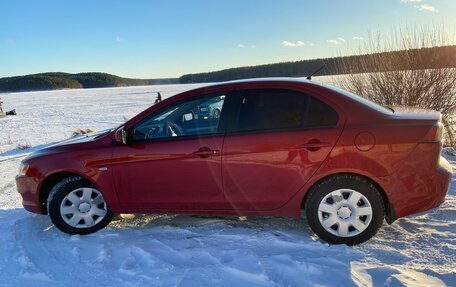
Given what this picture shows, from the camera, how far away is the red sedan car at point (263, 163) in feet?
11.1

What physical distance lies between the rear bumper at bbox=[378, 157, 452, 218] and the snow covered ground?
0.39 m

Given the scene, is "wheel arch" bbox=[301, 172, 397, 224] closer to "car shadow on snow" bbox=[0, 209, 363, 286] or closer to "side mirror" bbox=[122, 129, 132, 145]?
"car shadow on snow" bbox=[0, 209, 363, 286]

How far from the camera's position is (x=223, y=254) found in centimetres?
345

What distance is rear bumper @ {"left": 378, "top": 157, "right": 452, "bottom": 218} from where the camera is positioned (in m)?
3.39

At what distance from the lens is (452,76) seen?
830cm

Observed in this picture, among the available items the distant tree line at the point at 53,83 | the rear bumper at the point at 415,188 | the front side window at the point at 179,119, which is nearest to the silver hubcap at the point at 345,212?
the rear bumper at the point at 415,188

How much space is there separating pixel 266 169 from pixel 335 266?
105 centimetres

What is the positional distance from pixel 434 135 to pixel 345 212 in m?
1.07

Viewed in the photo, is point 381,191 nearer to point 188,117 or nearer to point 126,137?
point 188,117

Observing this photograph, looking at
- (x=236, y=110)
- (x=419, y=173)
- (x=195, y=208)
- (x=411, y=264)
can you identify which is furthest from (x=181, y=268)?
(x=419, y=173)

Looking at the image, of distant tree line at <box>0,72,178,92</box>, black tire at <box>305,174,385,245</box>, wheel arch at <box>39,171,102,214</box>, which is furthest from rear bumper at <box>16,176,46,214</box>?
distant tree line at <box>0,72,178,92</box>

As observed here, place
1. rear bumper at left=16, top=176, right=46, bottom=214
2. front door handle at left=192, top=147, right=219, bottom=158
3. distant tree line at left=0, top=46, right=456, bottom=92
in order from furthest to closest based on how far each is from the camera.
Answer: distant tree line at left=0, top=46, right=456, bottom=92 < rear bumper at left=16, top=176, right=46, bottom=214 < front door handle at left=192, top=147, right=219, bottom=158

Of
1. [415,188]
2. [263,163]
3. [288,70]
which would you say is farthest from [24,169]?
[288,70]

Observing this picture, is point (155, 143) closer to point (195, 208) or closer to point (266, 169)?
point (195, 208)
